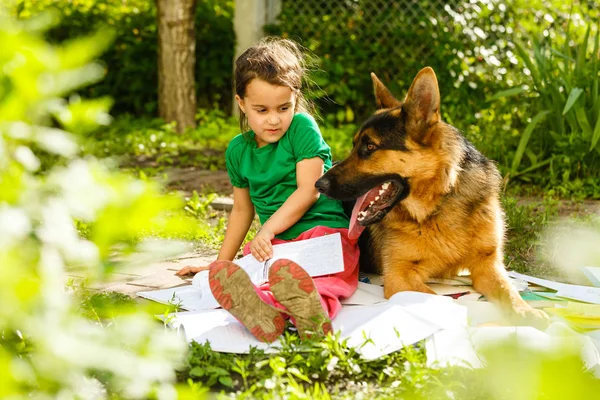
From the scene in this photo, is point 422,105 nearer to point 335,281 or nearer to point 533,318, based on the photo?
point 335,281

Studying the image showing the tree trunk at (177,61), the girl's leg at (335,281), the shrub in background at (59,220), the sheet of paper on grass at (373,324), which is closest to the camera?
the shrub in background at (59,220)

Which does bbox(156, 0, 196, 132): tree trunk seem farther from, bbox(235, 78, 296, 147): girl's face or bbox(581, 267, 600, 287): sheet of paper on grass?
bbox(581, 267, 600, 287): sheet of paper on grass

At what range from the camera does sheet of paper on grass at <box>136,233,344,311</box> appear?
363 centimetres

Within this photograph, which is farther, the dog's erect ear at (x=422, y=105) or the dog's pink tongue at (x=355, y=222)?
the dog's pink tongue at (x=355, y=222)

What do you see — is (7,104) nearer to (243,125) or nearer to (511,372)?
(511,372)

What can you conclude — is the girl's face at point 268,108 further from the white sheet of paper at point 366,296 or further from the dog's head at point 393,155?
the white sheet of paper at point 366,296

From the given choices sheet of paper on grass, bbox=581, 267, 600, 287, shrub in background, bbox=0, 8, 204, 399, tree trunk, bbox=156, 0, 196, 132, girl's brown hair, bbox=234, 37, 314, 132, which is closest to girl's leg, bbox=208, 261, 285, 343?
girl's brown hair, bbox=234, 37, 314, 132

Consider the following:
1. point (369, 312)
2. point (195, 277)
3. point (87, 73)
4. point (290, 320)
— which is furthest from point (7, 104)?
point (195, 277)

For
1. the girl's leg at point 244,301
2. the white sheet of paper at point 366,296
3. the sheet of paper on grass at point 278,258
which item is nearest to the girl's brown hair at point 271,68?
the sheet of paper on grass at point 278,258

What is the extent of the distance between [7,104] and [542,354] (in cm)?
83

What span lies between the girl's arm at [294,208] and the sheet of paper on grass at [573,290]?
1.40 meters

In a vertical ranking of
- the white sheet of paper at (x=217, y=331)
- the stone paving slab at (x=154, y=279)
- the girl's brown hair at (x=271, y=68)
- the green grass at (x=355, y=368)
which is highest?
the girl's brown hair at (x=271, y=68)

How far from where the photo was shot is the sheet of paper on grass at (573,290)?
12.0 ft

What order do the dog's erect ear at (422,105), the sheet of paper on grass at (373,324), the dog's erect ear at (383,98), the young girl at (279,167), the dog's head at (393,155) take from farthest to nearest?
the dog's erect ear at (383,98) < the young girl at (279,167) < the dog's head at (393,155) < the dog's erect ear at (422,105) < the sheet of paper on grass at (373,324)
